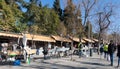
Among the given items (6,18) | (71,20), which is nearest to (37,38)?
(6,18)

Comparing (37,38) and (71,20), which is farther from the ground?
(71,20)

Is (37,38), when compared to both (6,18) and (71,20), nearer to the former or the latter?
(6,18)

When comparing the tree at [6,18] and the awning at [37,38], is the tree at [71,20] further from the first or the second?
the tree at [6,18]

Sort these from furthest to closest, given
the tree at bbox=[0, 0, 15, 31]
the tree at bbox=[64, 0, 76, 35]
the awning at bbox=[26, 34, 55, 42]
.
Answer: the tree at bbox=[64, 0, 76, 35] < the awning at bbox=[26, 34, 55, 42] < the tree at bbox=[0, 0, 15, 31]

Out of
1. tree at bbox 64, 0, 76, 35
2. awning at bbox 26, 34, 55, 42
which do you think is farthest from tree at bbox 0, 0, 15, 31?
tree at bbox 64, 0, 76, 35

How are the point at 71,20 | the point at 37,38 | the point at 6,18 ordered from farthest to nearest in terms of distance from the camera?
the point at 71,20, the point at 37,38, the point at 6,18

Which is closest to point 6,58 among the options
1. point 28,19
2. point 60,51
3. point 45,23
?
point 60,51

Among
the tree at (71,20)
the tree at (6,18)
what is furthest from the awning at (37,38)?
the tree at (71,20)

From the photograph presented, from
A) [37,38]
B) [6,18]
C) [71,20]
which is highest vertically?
[71,20]

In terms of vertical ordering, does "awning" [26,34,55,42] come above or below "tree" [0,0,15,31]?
below

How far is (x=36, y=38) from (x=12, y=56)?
26972mm

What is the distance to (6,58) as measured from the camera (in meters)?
20.6

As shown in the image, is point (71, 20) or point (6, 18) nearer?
point (6, 18)

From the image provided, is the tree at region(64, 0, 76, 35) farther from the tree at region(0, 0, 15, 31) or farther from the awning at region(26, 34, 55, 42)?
the tree at region(0, 0, 15, 31)
